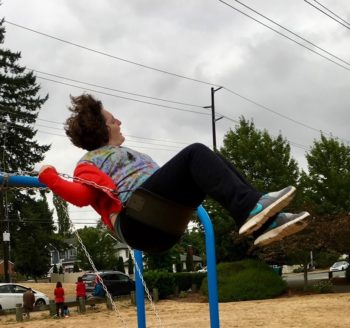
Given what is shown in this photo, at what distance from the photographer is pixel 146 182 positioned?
3.07 meters

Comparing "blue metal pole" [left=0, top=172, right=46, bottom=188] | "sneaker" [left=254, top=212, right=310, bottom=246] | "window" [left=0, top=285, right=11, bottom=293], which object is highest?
"blue metal pole" [left=0, top=172, right=46, bottom=188]

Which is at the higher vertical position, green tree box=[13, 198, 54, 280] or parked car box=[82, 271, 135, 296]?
green tree box=[13, 198, 54, 280]

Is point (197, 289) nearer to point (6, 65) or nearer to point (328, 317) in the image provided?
point (328, 317)

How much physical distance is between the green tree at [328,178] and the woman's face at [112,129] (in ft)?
81.1

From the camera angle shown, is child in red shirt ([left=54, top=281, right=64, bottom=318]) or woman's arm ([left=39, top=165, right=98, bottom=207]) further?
child in red shirt ([left=54, top=281, right=64, bottom=318])

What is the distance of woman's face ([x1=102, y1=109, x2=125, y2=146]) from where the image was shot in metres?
3.49

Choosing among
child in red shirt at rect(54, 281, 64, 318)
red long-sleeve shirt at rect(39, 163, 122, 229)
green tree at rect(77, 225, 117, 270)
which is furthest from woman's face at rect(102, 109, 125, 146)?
green tree at rect(77, 225, 117, 270)

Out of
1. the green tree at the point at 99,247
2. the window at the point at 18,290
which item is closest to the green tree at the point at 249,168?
the window at the point at 18,290

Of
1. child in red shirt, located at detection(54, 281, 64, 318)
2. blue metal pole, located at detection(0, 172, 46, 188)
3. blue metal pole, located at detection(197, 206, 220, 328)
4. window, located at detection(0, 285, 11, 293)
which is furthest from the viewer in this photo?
window, located at detection(0, 285, 11, 293)

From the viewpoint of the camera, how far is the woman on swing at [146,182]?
8.75 ft

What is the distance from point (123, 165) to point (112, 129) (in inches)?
12.3

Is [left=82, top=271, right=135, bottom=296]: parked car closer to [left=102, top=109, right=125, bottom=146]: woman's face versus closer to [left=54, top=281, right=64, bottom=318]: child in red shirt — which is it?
[left=54, top=281, right=64, bottom=318]: child in red shirt

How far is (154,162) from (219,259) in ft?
74.4

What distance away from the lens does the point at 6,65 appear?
125ft
